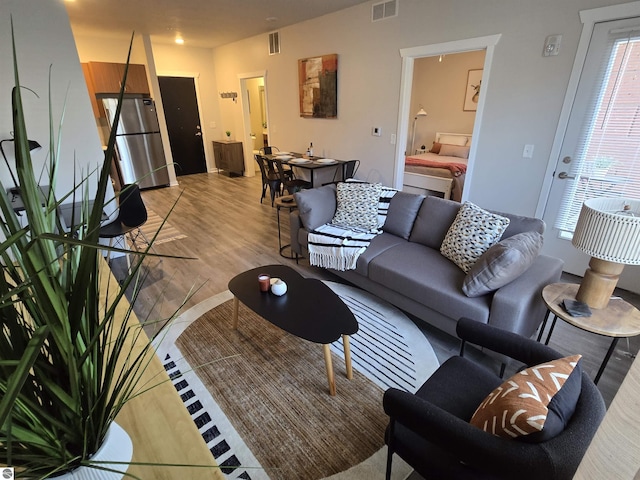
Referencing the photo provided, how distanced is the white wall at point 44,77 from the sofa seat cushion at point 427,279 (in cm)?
268

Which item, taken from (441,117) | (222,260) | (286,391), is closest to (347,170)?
(222,260)

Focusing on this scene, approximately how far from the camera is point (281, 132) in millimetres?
6414

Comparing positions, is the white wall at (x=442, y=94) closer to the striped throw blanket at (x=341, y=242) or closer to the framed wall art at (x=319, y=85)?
→ the framed wall art at (x=319, y=85)

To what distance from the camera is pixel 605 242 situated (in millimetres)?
1539

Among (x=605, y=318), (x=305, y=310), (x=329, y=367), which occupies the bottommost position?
(x=329, y=367)

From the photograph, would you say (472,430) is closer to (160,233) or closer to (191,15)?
(160,233)

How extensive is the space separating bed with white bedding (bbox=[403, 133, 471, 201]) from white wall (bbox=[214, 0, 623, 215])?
1.02 m

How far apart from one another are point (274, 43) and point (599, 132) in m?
5.09

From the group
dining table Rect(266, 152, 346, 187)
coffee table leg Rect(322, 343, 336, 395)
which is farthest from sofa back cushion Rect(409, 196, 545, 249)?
dining table Rect(266, 152, 346, 187)

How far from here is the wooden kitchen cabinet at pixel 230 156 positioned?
732 centimetres

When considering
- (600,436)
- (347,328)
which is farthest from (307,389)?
(600,436)

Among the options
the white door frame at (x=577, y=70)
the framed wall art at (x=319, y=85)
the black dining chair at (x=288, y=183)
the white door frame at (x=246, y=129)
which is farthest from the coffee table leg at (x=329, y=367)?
the white door frame at (x=246, y=129)

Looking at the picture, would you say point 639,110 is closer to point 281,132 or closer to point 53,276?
point 53,276

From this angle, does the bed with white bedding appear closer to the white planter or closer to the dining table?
the dining table
